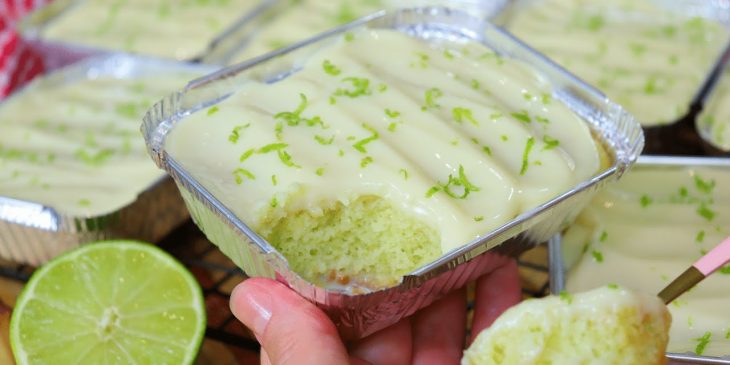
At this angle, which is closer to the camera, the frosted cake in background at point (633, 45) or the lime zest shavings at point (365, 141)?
the lime zest shavings at point (365, 141)

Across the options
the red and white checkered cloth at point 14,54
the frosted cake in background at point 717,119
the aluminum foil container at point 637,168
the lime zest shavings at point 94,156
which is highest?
the aluminum foil container at point 637,168

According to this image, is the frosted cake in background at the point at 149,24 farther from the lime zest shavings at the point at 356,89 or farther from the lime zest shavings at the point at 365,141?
the lime zest shavings at the point at 365,141

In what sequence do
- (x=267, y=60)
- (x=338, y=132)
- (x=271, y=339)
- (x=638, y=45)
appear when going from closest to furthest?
(x=271, y=339) < (x=338, y=132) < (x=267, y=60) < (x=638, y=45)

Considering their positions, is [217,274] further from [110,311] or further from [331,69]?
[331,69]

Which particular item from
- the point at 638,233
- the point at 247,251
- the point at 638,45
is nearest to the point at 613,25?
the point at 638,45

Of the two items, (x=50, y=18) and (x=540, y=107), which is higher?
(x=540, y=107)

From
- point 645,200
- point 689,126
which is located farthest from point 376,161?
point 689,126

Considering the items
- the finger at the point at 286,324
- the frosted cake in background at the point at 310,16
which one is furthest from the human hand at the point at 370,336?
the frosted cake in background at the point at 310,16

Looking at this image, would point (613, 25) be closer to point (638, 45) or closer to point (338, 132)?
point (638, 45)
